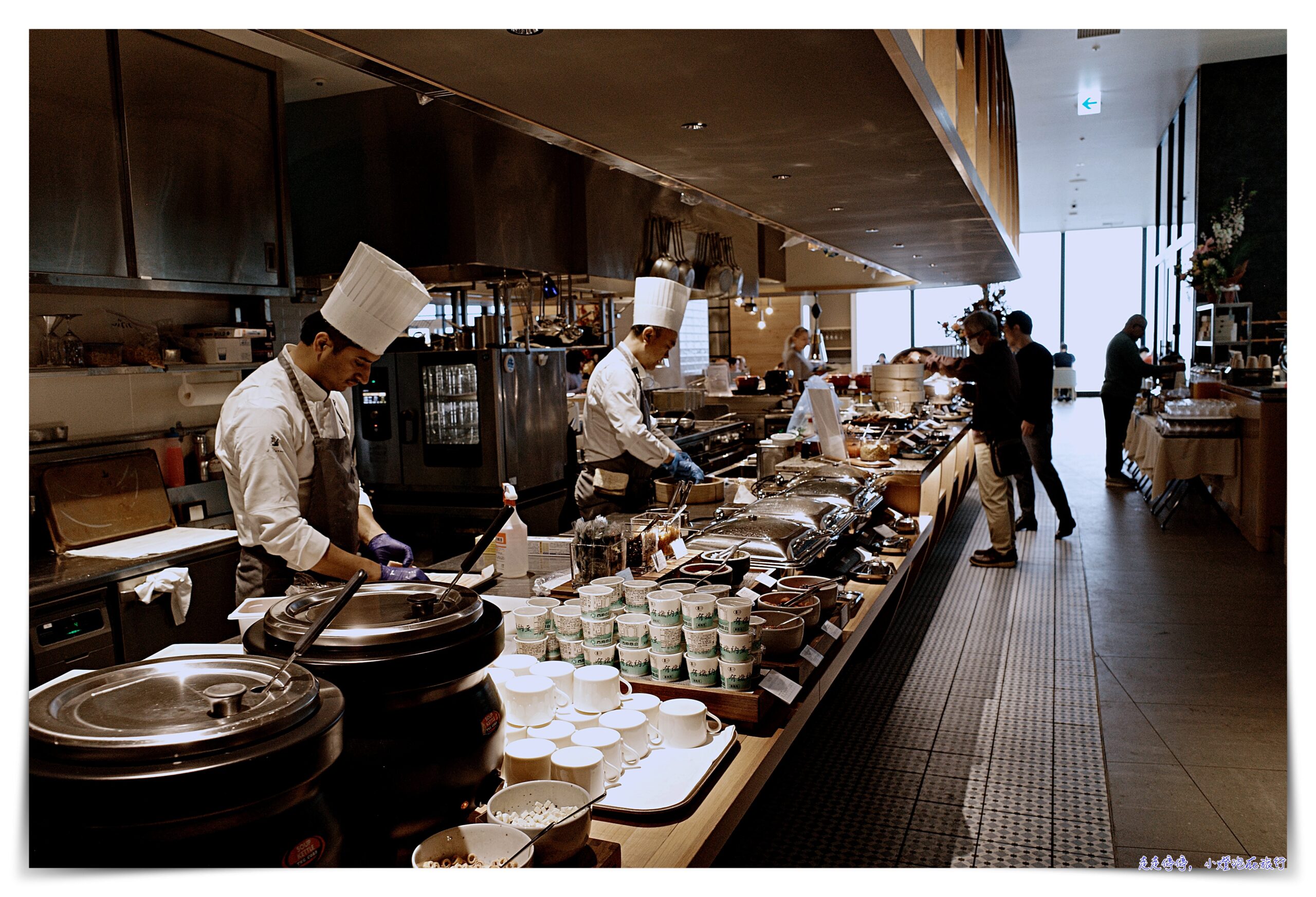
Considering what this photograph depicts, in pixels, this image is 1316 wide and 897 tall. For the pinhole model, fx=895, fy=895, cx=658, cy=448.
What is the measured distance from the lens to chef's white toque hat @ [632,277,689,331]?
4621 mm

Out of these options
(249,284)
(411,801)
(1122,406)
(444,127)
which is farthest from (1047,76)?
(411,801)

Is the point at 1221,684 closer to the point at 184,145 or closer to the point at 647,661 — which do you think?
the point at 647,661

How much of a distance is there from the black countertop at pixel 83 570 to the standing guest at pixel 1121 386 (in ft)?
28.7

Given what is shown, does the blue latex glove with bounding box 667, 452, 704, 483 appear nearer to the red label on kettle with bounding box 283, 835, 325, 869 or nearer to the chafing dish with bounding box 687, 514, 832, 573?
the chafing dish with bounding box 687, 514, 832, 573

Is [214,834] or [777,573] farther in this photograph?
[777,573]

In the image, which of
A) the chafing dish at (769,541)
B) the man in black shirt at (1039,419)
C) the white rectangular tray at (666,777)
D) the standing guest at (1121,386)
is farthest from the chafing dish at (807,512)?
the standing guest at (1121,386)

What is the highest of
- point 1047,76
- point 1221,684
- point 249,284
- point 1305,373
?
point 1047,76

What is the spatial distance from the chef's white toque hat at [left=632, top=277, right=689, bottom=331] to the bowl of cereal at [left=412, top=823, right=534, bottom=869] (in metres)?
3.71

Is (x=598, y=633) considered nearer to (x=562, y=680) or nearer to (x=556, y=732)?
(x=562, y=680)

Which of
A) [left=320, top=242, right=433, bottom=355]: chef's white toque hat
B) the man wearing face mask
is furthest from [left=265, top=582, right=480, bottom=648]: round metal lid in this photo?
the man wearing face mask

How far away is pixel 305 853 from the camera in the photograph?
914 millimetres

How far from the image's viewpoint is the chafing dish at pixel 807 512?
281 centimetres

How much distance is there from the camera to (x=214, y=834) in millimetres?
831

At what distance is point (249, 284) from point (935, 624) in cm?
395
